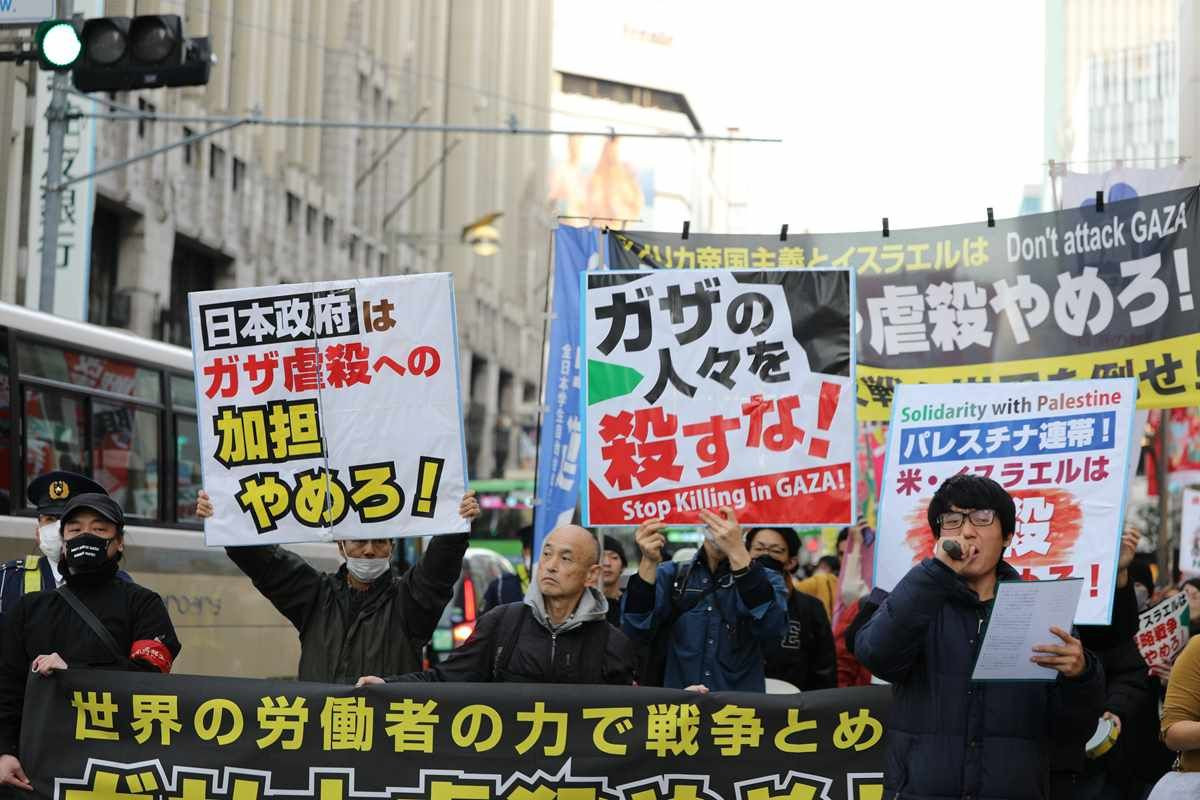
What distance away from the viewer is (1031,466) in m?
6.79

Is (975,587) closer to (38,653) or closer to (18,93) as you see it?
(38,653)

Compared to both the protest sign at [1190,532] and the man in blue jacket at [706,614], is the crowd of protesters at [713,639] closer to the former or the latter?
the man in blue jacket at [706,614]

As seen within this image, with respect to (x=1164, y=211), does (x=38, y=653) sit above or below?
below

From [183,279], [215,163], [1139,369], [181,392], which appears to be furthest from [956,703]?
[215,163]

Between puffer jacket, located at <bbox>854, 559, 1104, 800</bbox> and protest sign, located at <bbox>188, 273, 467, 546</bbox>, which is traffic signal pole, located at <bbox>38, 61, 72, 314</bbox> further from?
puffer jacket, located at <bbox>854, 559, 1104, 800</bbox>

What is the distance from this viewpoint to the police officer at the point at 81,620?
6.31 metres

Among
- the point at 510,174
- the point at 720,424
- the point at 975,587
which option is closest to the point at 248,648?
the point at 720,424

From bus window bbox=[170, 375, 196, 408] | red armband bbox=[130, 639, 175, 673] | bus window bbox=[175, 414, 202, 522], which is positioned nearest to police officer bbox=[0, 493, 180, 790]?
red armband bbox=[130, 639, 175, 673]

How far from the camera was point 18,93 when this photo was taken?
25.3 m

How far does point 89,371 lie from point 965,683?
9.36 metres

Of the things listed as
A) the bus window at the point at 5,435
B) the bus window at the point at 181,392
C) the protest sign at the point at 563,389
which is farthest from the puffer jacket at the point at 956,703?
the bus window at the point at 181,392

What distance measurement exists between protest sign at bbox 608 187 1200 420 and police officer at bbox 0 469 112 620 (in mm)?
3769

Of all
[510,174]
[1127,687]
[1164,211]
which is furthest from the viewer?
[510,174]

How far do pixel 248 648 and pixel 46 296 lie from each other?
6209mm
